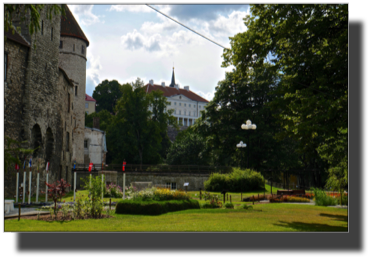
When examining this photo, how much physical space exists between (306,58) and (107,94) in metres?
44.0

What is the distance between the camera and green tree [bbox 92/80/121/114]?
5041 centimetres

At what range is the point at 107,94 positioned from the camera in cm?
5178

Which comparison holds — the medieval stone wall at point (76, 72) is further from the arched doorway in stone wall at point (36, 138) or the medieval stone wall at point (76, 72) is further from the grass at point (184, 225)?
the grass at point (184, 225)

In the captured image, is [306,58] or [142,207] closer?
[306,58]

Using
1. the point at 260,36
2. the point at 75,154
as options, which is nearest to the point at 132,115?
the point at 75,154

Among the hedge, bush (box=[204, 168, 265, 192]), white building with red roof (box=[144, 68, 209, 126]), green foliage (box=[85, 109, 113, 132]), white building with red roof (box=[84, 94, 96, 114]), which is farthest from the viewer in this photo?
white building with red roof (box=[84, 94, 96, 114])

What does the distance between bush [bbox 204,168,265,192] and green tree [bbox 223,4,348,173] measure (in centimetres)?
1548

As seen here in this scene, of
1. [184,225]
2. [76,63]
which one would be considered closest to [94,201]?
[184,225]

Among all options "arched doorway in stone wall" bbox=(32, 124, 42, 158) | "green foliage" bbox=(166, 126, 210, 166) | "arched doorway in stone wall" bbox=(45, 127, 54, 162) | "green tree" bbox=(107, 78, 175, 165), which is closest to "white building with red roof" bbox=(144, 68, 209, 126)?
"green foliage" bbox=(166, 126, 210, 166)

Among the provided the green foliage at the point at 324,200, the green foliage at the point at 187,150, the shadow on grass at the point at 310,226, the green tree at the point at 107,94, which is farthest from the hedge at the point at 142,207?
the green tree at the point at 107,94

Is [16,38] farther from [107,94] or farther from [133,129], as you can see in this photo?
[107,94]

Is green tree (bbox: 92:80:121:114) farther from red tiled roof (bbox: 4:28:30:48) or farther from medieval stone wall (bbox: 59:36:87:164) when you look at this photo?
red tiled roof (bbox: 4:28:30:48)

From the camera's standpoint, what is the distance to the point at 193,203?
48.1ft
